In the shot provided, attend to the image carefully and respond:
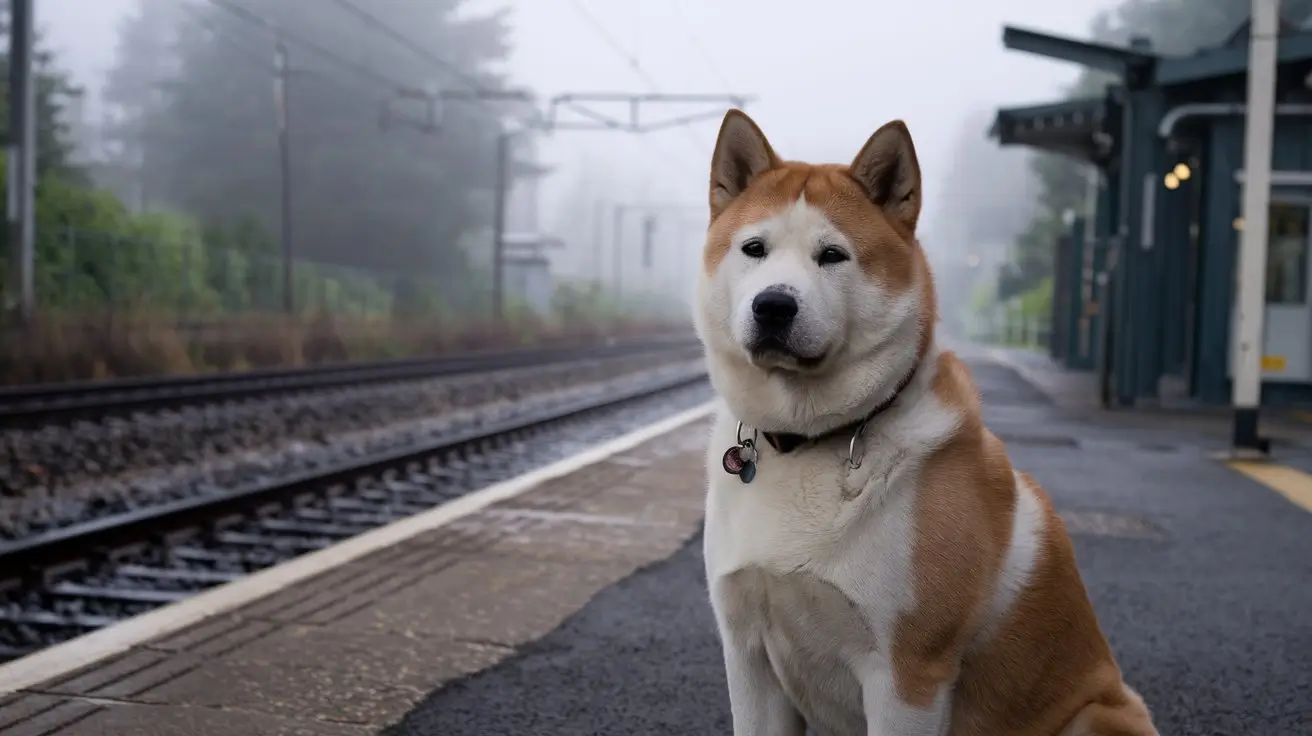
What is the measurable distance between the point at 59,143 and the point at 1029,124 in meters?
28.6

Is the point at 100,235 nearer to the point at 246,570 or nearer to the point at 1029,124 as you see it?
the point at 1029,124

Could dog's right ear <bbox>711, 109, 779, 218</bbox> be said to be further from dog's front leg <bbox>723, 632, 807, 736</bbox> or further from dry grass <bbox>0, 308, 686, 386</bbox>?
dry grass <bbox>0, 308, 686, 386</bbox>

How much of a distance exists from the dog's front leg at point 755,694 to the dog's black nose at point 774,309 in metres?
0.69

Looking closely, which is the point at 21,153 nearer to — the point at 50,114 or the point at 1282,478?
the point at 1282,478

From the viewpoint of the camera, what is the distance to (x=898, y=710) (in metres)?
2.51

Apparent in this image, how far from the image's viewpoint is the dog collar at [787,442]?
2.69 metres

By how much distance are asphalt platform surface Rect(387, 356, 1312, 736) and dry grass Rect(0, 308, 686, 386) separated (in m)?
12.8

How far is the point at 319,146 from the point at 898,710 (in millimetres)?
46417

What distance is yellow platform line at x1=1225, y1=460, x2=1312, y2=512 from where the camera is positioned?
8.56 m

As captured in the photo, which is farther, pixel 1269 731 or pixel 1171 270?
pixel 1171 270

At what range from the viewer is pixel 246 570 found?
6.41 metres

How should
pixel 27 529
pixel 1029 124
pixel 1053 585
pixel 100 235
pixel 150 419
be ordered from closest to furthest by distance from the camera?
pixel 1053 585 → pixel 27 529 → pixel 150 419 → pixel 1029 124 → pixel 100 235

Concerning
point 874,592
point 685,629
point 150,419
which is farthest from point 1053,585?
point 150,419

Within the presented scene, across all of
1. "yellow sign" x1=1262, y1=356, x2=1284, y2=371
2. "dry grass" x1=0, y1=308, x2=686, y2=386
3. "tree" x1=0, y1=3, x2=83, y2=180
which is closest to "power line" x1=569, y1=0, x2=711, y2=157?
"dry grass" x1=0, y1=308, x2=686, y2=386
